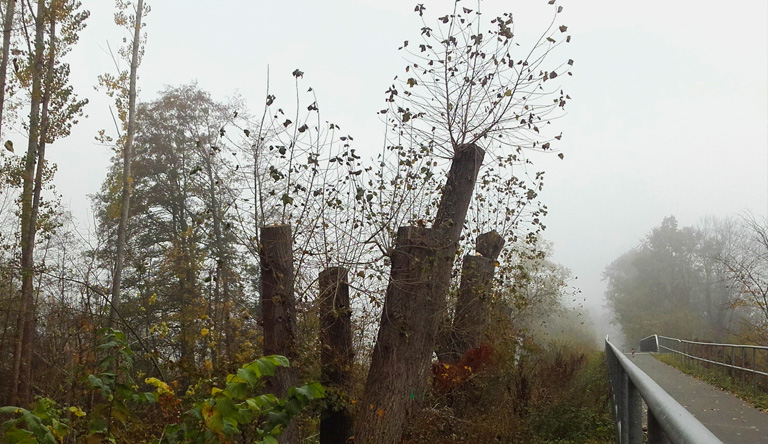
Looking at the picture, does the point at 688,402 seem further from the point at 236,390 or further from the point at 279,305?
the point at 236,390

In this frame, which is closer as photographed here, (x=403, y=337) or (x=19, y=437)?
(x=19, y=437)

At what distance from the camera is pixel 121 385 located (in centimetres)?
357

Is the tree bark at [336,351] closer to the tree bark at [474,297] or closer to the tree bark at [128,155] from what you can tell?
the tree bark at [474,297]

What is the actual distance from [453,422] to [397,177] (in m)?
3.73

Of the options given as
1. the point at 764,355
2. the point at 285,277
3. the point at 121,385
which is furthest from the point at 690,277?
the point at 121,385

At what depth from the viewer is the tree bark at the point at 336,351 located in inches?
345

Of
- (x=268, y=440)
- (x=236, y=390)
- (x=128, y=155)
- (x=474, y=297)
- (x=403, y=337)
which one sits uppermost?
(x=128, y=155)

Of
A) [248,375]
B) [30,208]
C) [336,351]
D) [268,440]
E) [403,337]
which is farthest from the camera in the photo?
[30,208]

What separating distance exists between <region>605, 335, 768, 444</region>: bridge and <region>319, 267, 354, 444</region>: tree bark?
3559 millimetres

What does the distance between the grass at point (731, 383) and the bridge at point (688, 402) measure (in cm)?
13

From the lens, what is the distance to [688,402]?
10867 mm

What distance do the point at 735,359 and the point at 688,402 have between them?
12.1 ft

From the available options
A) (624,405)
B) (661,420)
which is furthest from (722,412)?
(661,420)

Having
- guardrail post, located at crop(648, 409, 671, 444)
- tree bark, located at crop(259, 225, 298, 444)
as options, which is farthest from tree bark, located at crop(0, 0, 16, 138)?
guardrail post, located at crop(648, 409, 671, 444)
